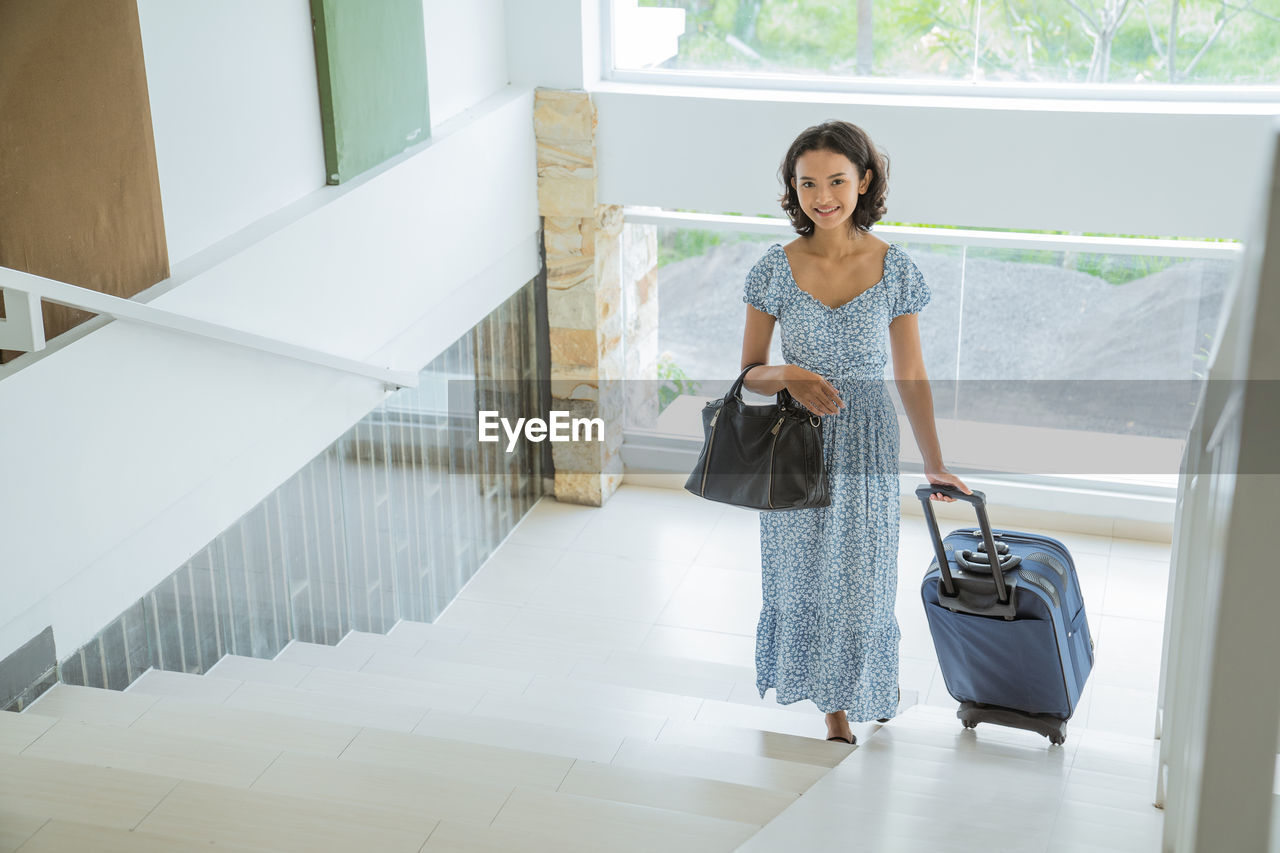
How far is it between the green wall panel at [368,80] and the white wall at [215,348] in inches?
3.3

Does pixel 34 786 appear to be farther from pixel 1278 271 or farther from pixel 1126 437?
pixel 1126 437

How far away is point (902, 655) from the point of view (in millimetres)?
5793

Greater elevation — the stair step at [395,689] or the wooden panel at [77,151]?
the wooden panel at [77,151]

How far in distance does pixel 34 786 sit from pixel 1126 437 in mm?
5641

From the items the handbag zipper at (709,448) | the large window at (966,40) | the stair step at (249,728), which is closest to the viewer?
the stair step at (249,728)

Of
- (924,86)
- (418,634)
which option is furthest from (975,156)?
(418,634)

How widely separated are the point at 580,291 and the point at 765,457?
133 inches

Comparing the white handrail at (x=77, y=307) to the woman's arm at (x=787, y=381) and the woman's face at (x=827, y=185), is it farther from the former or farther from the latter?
the woman's face at (x=827, y=185)

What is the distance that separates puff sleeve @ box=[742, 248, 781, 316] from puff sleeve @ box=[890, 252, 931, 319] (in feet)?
1.11

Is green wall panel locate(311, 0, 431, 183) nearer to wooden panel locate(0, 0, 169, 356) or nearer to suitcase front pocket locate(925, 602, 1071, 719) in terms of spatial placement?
wooden panel locate(0, 0, 169, 356)

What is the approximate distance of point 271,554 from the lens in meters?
4.88

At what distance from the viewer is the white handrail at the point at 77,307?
10.4 ft

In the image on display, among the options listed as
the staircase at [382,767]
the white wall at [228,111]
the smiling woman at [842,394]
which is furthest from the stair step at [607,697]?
the white wall at [228,111]

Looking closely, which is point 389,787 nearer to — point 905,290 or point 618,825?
point 618,825
